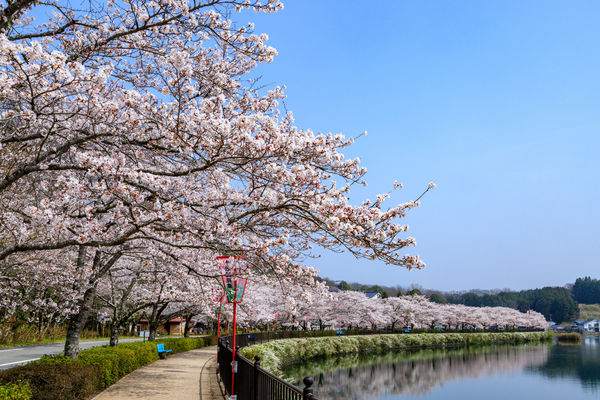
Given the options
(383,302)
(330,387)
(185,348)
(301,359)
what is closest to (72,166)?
(330,387)

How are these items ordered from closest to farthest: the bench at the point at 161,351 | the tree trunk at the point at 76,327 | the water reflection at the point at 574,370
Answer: the tree trunk at the point at 76,327 → the bench at the point at 161,351 → the water reflection at the point at 574,370

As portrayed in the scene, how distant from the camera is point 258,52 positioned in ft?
26.2

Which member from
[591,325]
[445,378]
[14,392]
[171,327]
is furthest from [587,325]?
[14,392]

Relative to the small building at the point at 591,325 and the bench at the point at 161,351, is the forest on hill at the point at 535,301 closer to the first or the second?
the small building at the point at 591,325

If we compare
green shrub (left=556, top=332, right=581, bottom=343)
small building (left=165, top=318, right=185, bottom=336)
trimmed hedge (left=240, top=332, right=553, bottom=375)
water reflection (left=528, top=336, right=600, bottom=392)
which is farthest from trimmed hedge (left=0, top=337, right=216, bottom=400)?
→ green shrub (left=556, top=332, right=581, bottom=343)

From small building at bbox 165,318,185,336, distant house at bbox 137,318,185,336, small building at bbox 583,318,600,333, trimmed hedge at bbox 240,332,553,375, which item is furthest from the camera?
small building at bbox 583,318,600,333

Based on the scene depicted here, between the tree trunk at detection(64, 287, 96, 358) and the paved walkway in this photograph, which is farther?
the tree trunk at detection(64, 287, 96, 358)

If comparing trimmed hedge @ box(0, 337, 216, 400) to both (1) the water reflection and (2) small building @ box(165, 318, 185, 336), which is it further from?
(2) small building @ box(165, 318, 185, 336)

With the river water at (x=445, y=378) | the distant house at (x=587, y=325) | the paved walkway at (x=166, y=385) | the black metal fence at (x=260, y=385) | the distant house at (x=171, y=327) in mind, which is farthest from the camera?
the distant house at (x=587, y=325)

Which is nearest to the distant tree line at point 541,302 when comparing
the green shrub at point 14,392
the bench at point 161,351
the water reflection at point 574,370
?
the water reflection at point 574,370

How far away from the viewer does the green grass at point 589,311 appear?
6166 inches

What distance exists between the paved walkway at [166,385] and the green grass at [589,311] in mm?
172413

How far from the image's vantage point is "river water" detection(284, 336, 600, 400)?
84.9 ft

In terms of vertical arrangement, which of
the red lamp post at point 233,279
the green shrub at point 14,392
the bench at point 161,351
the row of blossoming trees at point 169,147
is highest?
the row of blossoming trees at point 169,147
